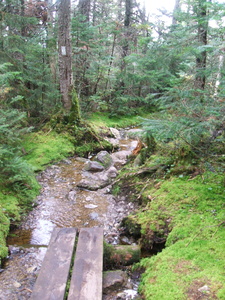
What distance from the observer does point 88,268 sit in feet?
9.61

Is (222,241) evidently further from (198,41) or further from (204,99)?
(198,41)

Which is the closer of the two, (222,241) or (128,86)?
(222,241)

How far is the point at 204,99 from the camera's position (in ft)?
14.5

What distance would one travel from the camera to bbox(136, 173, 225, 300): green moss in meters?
2.71

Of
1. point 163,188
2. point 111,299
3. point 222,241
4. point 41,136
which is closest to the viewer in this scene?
point 111,299

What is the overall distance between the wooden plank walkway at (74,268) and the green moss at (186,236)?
27.8 inches

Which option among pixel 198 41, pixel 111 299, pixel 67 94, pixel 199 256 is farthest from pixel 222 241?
pixel 67 94

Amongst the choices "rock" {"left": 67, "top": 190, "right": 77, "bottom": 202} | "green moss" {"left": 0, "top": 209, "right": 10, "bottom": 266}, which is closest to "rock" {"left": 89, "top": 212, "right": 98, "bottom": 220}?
"rock" {"left": 67, "top": 190, "right": 77, "bottom": 202}

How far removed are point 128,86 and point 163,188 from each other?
12.8m

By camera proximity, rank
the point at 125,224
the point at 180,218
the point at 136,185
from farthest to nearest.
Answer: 1. the point at 136,185
2. the point at 125,224
3. the point at 180,218

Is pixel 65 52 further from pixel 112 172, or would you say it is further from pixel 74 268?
pixel 74 268

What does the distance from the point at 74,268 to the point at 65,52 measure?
896 cm

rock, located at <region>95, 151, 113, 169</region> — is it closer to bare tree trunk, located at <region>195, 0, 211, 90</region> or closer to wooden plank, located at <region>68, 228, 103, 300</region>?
bare tree trunk, located at <region>195, 0, 211, 90</region>

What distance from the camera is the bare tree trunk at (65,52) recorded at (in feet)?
31.1
